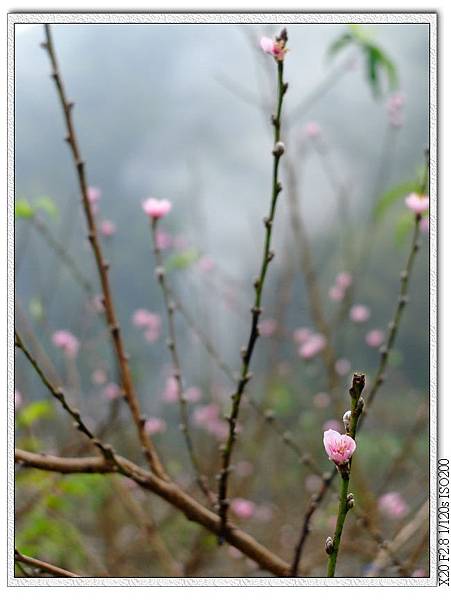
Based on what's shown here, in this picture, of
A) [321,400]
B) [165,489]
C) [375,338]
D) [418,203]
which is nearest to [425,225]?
[418,203]

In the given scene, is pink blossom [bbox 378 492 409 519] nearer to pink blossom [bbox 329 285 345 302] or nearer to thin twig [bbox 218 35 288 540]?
pink blossom [bbox 329 285 345 302]

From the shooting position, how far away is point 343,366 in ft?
4.79

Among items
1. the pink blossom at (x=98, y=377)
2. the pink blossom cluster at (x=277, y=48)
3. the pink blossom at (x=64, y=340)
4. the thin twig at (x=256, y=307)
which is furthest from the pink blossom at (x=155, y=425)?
the pink blossom cluster at (x=277, y=48)

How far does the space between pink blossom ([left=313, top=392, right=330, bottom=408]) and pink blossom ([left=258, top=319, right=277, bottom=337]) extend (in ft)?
0.66

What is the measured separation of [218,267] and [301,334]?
0.23m

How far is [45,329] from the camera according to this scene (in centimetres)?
136

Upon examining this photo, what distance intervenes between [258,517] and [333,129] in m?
0.89

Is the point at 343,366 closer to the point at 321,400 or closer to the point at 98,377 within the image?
the point at 321,400

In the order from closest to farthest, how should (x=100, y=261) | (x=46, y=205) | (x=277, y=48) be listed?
(x=277, y=48), (x=100, y=261), (x=46, y=205)

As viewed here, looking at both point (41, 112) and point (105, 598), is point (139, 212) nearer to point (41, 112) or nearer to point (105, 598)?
point (41, 112)

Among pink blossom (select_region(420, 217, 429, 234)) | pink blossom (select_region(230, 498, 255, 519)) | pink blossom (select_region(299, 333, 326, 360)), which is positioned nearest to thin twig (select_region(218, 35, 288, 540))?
pink blossom (select_region(420, 217, 429, 234))

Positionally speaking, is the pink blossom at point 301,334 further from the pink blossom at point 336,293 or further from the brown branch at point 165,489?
the brown branch at point 165,489

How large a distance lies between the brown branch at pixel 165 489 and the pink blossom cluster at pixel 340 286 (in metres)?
0.78

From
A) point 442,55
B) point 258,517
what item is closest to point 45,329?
point 258,517
